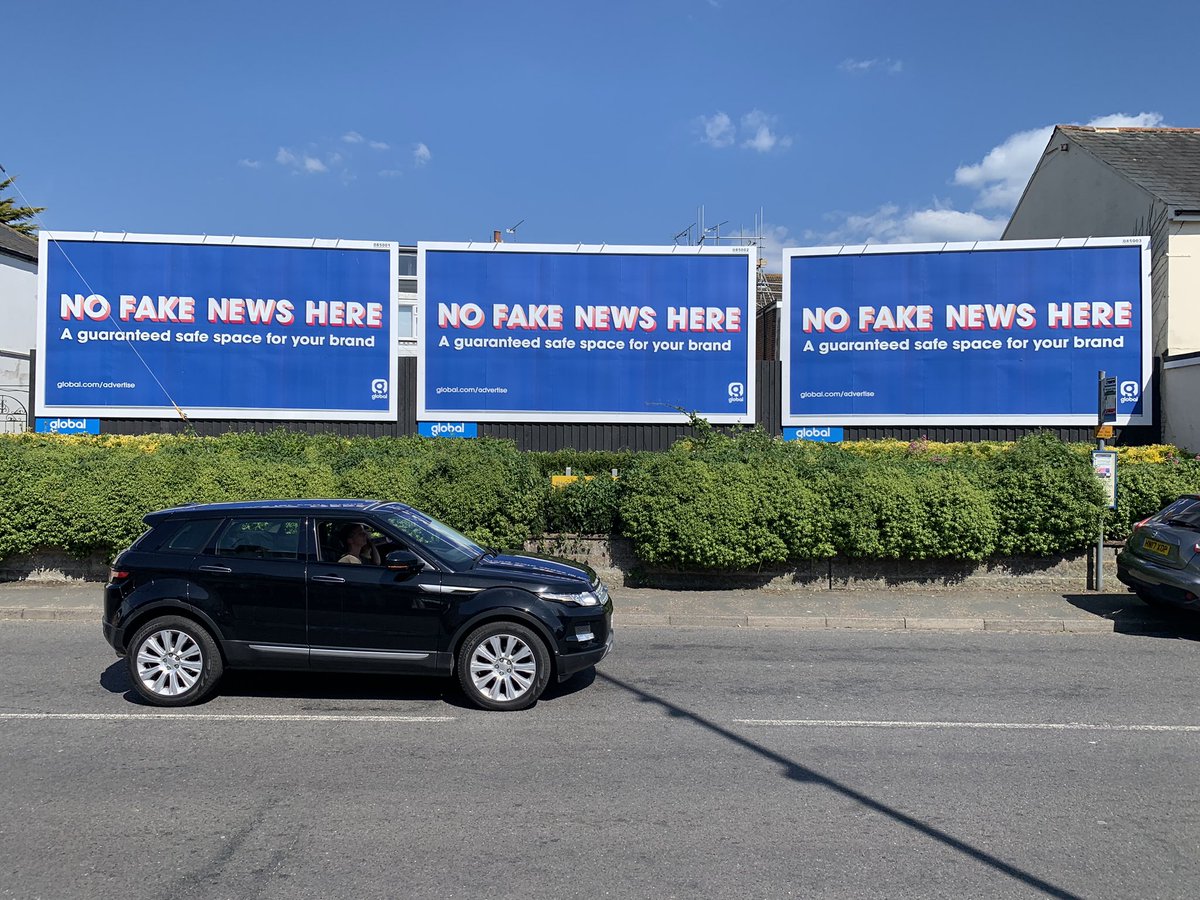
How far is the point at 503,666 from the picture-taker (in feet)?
21.7

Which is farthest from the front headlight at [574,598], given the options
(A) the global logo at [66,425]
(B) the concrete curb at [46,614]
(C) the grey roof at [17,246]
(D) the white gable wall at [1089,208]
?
(C) the grey roof at [17,246]

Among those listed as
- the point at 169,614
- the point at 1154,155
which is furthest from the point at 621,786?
the point at 1154,155

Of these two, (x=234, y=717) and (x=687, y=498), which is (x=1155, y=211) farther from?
(x=234, y=717)

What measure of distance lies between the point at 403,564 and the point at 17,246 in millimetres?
33745

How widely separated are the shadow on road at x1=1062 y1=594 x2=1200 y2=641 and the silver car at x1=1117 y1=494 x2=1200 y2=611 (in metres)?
0.34

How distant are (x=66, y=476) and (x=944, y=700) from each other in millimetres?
11147

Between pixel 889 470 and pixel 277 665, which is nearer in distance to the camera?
pixel 277 665

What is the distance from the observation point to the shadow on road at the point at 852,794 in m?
4.02

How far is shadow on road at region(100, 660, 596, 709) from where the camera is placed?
22.9ft

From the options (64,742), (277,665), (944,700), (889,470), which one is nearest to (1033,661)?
(944,700)

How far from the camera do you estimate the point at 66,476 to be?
11.7 meters

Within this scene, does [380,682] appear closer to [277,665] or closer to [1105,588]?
[277,665]

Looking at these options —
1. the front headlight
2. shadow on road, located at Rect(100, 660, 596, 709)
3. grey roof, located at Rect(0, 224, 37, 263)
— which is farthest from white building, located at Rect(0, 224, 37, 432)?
the front headlight

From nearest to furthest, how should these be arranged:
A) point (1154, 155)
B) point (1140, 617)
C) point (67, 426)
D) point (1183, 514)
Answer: point (1183, 514), point (1140, 617), point (67, 426), point (1154, 155)
